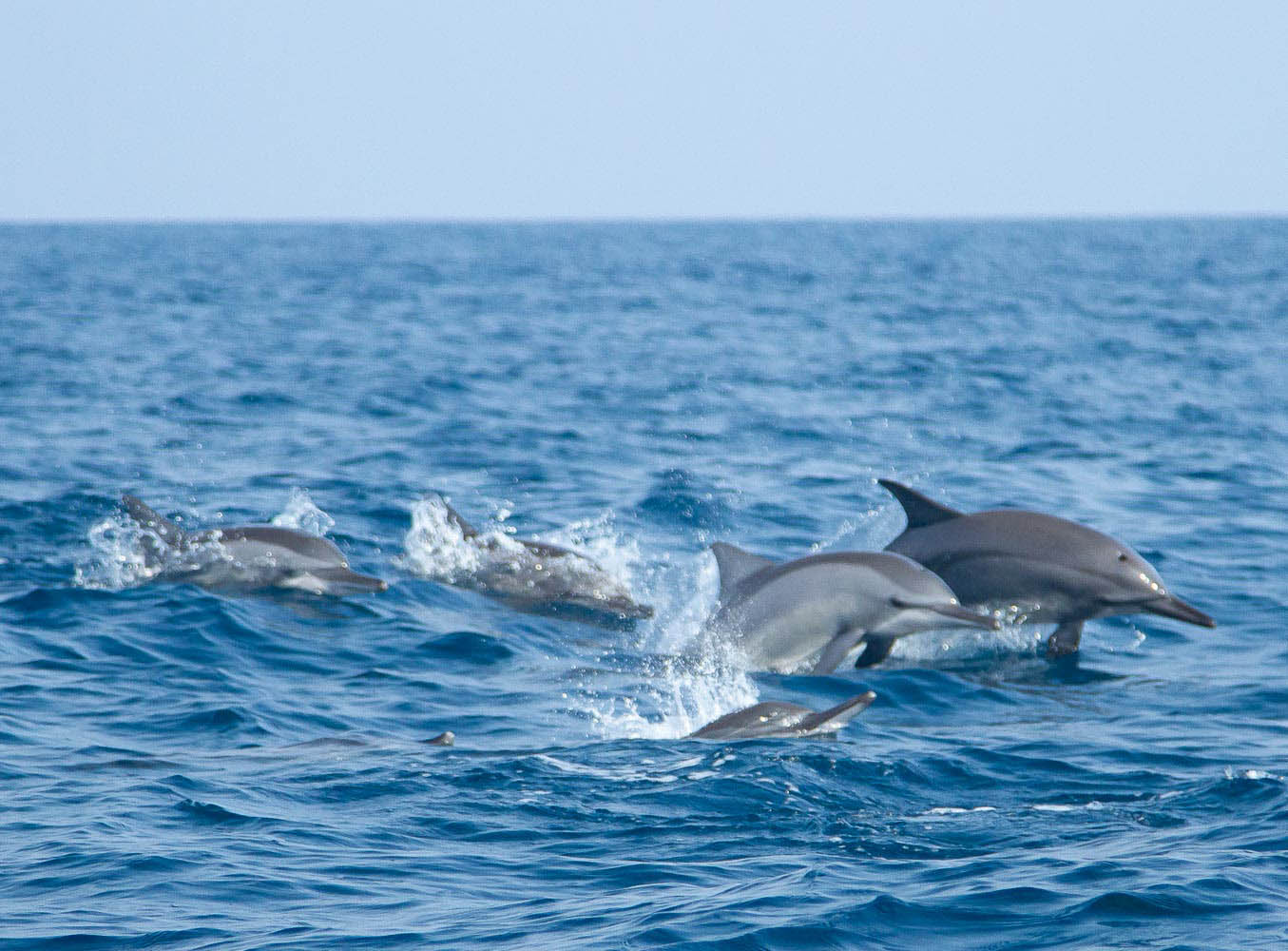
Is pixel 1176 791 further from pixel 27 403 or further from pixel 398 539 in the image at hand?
pixel 27 403

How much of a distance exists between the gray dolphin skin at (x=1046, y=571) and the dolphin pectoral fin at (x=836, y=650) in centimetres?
107

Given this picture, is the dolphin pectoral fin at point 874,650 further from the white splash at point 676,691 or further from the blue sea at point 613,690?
the white splash at point 676,691

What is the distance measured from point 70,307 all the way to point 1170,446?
32.1 metres

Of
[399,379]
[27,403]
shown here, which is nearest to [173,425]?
[27,403]

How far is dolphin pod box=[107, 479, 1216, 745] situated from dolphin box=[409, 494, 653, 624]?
0.06 feet

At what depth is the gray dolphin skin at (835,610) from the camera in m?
10.9

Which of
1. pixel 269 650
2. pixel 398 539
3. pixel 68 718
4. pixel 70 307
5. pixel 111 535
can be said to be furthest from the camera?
pixel 70 307

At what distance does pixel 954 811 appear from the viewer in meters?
7.99

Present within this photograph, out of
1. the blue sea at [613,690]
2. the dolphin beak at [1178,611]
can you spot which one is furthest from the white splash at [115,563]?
the dolphin beak at [1178,611]

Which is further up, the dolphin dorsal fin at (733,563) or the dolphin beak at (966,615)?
the dolphin dorsal fin at (733,563)

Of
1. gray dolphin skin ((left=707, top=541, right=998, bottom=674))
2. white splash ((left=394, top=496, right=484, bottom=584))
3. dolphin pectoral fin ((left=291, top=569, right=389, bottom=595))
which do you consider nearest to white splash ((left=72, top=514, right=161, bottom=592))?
dolphin pectoral fin ((left=291, top=569, right=389, bottom=595))

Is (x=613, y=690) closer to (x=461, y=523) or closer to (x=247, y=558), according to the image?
(x=461, y=523)

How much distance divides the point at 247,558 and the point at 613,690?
385 centimetres

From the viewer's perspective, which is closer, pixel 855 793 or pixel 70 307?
pixel 855 793
